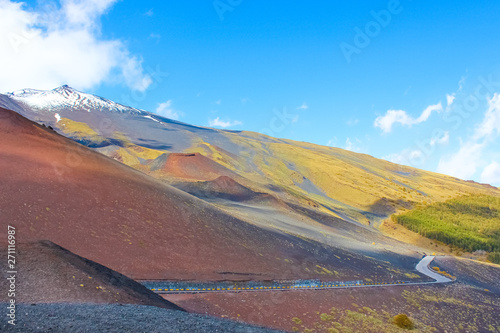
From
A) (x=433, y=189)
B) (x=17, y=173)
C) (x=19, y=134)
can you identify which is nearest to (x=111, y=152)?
(x=19, y=134)

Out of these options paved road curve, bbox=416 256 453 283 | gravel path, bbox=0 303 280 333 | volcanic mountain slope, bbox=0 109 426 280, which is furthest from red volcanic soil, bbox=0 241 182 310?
paved road curve, bbox=416 256 453 283

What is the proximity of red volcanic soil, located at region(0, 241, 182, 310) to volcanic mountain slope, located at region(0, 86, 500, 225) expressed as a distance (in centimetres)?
6639

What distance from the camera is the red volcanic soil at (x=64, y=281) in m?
15.4

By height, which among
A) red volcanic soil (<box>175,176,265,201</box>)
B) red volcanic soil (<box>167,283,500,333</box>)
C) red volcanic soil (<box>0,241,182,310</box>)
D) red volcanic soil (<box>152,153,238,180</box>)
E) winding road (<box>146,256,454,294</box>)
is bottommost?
red volcanic soil (<box>167,283,500,333</box>)

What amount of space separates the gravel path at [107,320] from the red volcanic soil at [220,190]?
175 ft

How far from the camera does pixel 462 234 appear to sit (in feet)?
310

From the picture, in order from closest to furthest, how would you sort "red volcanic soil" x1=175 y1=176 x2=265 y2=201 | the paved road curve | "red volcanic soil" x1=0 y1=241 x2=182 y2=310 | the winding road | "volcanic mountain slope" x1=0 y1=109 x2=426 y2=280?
1. "red volcanic soil" x1=0 y1=241 x2=182 y2=310
2. the winding road
3. "volcanic mountain slope" x1=0 y1=109 x2=426 y2=280
4. the paved road curve
5. "red volcanic soil" x1=175 y1=176 x2=265 y2=201

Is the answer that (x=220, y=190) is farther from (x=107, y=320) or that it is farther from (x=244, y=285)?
(x=107, y=320)

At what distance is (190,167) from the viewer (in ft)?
320

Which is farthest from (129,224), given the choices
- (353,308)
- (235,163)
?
(235,163)

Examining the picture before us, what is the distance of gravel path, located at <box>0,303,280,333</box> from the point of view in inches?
464

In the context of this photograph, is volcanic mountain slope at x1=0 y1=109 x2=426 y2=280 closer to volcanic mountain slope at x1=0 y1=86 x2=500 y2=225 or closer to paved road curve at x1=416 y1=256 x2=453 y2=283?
paved road curve at x1=416 y1=256 x2=453 y2=283

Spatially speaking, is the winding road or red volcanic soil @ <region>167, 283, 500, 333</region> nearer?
red volcanic soil @ <region>167, 283, 500, 333</region>

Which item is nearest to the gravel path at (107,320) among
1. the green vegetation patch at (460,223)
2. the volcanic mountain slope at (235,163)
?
the volcanic mountain slope at (235,163)
